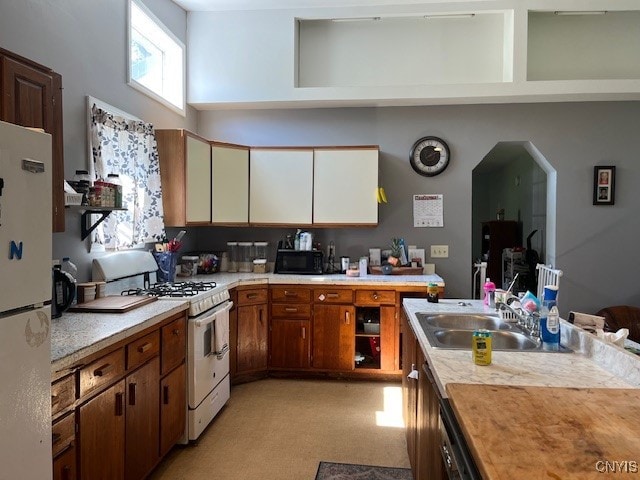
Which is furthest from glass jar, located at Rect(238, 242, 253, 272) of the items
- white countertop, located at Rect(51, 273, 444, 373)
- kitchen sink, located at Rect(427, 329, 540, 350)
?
kitchen sink, located at Rect(427, 329, 540, 350)

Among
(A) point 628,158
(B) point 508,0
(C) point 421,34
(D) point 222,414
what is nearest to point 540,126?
(A) point 628,158

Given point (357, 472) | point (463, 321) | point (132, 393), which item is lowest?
point (357, 472)

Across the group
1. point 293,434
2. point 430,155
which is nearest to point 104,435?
point 293,434

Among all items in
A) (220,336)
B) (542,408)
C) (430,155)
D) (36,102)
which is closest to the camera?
(542,408)

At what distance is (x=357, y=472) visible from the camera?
2383 millimetres

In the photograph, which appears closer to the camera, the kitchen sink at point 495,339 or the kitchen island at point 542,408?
the kitchen island at point 542,408

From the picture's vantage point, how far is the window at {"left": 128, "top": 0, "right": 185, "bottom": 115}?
3.23 metres

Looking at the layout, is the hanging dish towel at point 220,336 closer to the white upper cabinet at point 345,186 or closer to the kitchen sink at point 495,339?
the white upper cabinet at point 345,186

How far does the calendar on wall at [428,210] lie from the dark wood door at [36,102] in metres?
3.11

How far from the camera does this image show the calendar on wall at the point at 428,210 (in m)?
4.21

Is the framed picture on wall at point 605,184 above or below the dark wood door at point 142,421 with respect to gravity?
above

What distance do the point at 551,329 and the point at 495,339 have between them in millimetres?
372

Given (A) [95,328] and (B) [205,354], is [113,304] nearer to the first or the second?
(A) [95,328]

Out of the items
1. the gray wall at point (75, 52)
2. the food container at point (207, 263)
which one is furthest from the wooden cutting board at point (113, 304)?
the food container at point (207, 263)
